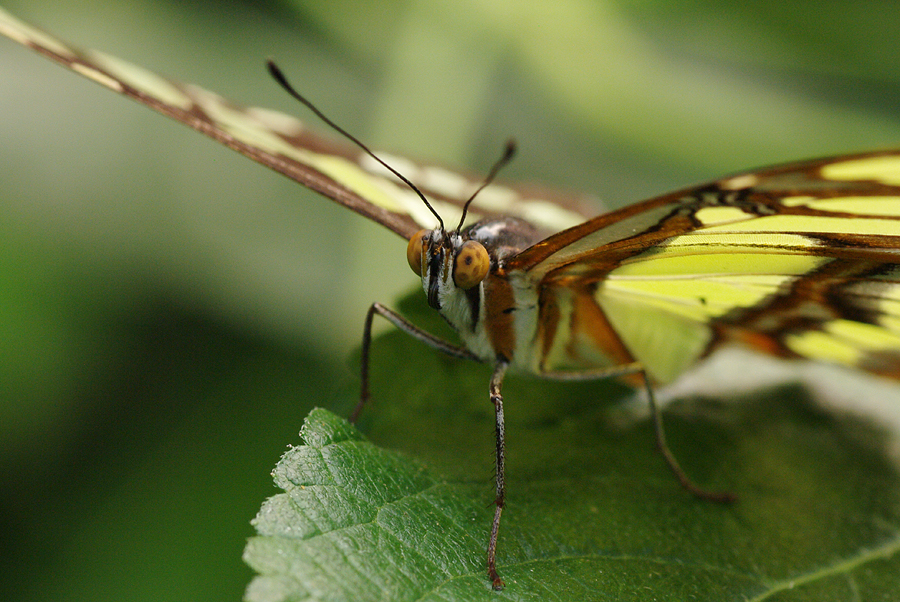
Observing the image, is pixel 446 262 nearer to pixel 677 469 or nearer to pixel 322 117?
pixel 322 117

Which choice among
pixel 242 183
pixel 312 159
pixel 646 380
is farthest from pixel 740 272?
pixel 242 183

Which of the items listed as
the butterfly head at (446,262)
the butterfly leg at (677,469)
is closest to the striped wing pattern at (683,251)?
the butterfly head at (446,262)

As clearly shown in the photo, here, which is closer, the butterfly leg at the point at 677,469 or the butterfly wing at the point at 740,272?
the butterfly wing at the point at 740,272

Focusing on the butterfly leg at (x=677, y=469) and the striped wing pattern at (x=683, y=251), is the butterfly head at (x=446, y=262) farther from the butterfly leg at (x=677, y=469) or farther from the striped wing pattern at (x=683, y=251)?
the butterfly leg at (x=677, y=469)

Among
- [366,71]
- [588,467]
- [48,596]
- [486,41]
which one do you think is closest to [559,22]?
[486,41]

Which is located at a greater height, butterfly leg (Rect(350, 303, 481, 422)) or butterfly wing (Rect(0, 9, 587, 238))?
butterfly wing (Rect(0, 9, 587, 238))

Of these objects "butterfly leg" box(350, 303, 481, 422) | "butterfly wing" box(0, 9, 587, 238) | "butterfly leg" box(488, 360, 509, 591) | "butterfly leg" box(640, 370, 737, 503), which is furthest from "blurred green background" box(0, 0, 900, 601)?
"butterfly leg" box(640, 370, 737, 503)

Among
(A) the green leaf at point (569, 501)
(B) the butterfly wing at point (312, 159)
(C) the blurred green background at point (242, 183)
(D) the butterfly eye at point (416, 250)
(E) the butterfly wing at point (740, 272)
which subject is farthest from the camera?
(C) the blurred green background at point (242, 183)

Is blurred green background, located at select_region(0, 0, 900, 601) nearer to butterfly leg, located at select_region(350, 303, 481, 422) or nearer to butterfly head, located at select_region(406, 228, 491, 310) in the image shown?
butterfly leg, located at select_region(350, 303, 481, 422)
